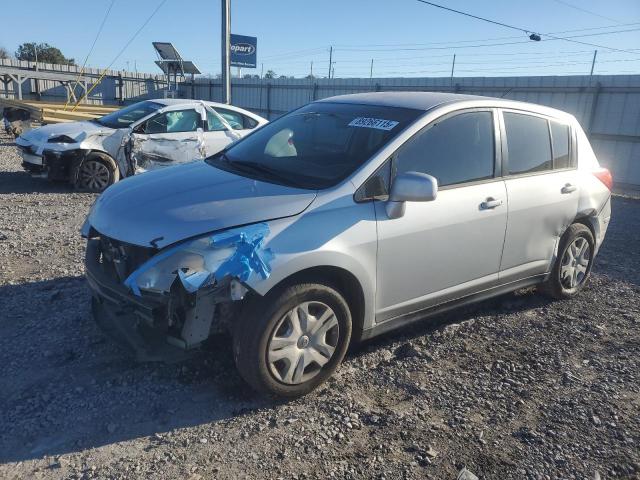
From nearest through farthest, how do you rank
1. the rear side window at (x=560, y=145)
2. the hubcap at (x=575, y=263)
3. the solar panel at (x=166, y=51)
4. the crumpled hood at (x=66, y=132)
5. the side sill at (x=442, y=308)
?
the side sill at (x=442, y=308), the rear side window at (x=560, y=145), the hubcap at (x=575, y=263), the crumpled hood at (x=66, y=132), the solar panel at (x=166, y=51)

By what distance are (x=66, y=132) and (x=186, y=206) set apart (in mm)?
6779

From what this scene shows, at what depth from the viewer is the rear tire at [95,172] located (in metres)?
8.82

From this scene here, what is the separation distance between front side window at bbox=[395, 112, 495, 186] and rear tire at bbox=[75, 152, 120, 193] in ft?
22.1

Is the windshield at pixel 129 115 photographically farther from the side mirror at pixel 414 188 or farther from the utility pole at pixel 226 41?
the side mirror at pixel 414 188

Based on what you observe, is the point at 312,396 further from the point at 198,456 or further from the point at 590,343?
the point at 590,343

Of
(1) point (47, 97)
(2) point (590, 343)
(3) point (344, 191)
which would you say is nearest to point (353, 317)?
(3) point (344, 191)

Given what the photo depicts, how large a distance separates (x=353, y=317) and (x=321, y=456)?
37.1 inches

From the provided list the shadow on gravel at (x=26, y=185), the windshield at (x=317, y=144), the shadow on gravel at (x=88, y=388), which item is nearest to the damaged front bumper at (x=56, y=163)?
the shadow on gravel at (x=26, y=185)

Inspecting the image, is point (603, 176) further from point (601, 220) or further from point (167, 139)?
point (167, 139)

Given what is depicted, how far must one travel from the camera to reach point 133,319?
3225 mm

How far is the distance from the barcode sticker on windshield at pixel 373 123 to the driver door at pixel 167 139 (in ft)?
17.6

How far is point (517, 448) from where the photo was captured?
2951 millimetres

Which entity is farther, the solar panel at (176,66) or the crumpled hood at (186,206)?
the solar panel at (176,66)

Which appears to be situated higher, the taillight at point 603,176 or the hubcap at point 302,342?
the taillight at point 603,176
